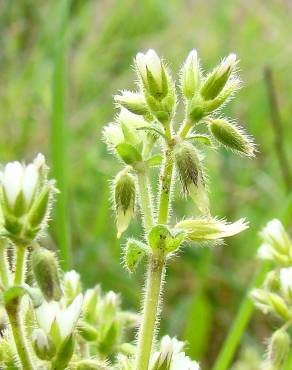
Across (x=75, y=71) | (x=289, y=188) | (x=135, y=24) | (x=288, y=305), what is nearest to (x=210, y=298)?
(x=289, y=188)

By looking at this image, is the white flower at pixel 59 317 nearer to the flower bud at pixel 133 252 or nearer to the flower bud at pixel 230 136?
the flower bud at pixel 133 252

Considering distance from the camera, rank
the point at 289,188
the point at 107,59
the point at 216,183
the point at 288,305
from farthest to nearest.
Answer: the point at 107,59, the point at 216,183, the point at 289,188, the point at 288,305

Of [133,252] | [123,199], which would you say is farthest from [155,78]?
[133,252]

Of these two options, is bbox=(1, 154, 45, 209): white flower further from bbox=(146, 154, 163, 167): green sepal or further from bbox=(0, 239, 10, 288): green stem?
bbox=(146, 154, 163, 167): green sepal

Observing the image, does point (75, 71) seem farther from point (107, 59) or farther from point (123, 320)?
point (123, 320)

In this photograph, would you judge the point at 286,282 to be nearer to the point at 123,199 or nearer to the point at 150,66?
the point at 123,199

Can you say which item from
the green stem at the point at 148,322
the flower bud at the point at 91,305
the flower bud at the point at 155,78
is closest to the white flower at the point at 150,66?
the flower bud at the point at 155,78
